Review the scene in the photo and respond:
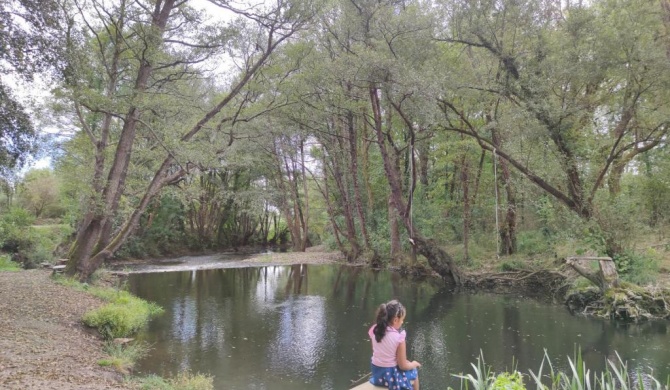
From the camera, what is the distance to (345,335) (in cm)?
947

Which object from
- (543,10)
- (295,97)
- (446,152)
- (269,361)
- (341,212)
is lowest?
(269,361)

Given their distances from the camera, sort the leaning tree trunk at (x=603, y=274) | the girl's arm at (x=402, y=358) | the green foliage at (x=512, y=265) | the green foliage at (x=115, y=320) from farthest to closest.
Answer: the green foliage at (x=512, y=265)
the leaning tree trunk at (x=603, y=274)
the green foliage at (x=115, y=320)
the girl's arm at (x=402, y=358)

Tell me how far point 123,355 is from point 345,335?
14.4 feet

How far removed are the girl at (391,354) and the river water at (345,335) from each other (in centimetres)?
56

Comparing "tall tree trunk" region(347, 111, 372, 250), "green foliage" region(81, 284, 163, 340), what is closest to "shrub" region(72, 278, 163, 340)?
"green foliage" region(81, 284, 163, 340)

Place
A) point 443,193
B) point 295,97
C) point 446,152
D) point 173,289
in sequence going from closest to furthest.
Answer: point 173,289 < point 295,97 < point 446,152 < point 443,193

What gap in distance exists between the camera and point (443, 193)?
24891mm

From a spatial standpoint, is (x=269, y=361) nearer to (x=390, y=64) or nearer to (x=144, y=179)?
(x=390, y=64)

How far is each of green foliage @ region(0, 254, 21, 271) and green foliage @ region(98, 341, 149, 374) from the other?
395 inches

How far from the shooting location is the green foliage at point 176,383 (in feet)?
19.1

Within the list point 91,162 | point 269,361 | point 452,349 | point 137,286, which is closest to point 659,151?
point 452,349

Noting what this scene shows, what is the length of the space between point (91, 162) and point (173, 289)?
560cm

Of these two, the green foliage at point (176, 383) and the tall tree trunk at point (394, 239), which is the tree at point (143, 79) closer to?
the green foliage at point (176, 383)

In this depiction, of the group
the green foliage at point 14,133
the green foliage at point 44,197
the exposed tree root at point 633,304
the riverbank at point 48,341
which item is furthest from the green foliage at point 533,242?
the green foliage at point 44,197
